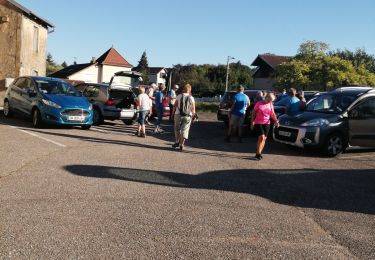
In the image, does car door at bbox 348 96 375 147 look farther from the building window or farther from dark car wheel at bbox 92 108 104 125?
the building window

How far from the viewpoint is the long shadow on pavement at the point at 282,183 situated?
23.0ft

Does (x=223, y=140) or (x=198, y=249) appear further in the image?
(x=223, y=140)

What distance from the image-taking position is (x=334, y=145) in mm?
12125

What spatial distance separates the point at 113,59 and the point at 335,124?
64.1 meters

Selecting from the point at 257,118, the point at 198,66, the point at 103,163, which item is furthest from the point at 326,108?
the point at 198,66

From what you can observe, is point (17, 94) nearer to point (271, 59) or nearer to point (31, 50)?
point (31, 50)

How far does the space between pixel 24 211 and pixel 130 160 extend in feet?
13.5

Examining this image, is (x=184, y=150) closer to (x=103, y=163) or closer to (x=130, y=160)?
(x=130, y=160)

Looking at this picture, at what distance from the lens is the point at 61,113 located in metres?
14.2

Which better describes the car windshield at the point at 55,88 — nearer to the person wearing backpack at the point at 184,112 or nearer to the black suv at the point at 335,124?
the person wearing backpack at the point at 184,112

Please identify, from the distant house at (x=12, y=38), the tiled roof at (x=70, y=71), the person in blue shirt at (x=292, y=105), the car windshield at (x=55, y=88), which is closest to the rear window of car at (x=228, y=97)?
the person in blue shirt at (x=292, y=105)

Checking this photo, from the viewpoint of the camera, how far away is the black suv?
39.3 ft

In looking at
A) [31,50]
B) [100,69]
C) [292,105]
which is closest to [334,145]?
[292,105]

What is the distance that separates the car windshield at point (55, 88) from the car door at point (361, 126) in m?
8.93
